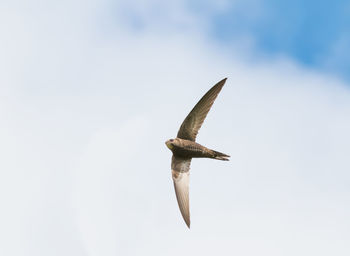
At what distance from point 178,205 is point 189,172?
5.12 ft

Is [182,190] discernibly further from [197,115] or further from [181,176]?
[197,115]

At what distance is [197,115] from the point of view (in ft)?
80.8

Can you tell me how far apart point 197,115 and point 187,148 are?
133 centimetres

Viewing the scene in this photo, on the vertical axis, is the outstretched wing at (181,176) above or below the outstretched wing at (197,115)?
below

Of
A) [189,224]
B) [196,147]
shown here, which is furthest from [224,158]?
[189,224]

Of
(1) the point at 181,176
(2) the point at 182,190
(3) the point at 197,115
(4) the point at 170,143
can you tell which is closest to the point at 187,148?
(4) the point at 170,143

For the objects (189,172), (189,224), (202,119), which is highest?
(202,119)

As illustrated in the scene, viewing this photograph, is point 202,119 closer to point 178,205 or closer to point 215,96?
point 215,96

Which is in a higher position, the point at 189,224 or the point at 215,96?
the point at 215,96

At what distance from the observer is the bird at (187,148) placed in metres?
24.3

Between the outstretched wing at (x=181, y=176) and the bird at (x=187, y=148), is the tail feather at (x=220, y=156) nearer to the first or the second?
the bird at (x=187, y=148)

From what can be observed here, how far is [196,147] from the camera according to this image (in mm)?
A: 24531

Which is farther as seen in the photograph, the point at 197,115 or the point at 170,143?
the point at 170,143

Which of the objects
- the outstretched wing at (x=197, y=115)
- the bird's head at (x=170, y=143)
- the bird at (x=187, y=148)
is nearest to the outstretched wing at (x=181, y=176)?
the bird at (x=187, y=148)
